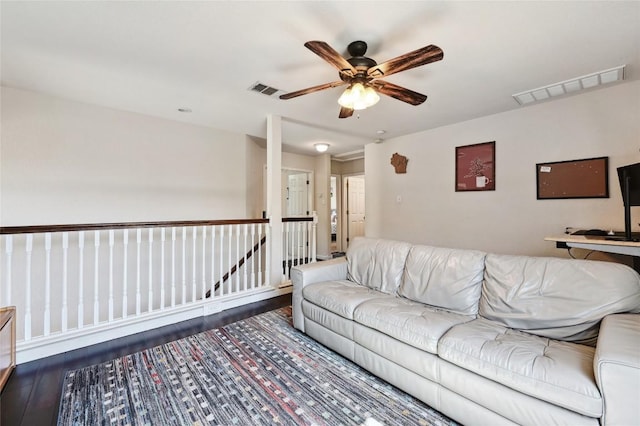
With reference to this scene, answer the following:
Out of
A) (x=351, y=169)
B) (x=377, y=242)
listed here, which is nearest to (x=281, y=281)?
(x=377, y=242)

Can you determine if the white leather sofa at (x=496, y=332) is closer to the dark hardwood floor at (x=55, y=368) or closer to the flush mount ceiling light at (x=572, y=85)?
the dark hardwood floor at (x=55, y=368)

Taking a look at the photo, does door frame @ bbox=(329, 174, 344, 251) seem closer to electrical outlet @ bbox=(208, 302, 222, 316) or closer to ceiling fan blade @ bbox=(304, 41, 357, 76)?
electrical outlet @ bbox=(208, 302, 222, 316)

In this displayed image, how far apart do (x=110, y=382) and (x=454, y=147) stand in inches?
187

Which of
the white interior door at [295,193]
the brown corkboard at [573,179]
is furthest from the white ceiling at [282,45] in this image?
the white interior door at [295,193]

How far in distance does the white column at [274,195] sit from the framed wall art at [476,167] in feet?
8.89

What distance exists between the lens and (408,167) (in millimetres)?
4859

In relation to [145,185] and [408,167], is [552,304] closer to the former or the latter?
[408,167]

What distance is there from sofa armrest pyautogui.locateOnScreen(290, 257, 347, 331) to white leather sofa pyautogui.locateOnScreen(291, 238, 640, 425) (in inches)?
3.5

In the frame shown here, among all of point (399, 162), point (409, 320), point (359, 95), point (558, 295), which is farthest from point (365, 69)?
point (399, 162)

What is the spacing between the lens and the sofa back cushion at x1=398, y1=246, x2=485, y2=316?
6.76ft

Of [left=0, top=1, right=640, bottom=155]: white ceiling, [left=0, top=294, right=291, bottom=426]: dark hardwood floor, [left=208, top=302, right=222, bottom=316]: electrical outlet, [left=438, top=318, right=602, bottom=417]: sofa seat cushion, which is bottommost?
[left=0, top=294, right=291, bottom=426]: dark hardwood floor

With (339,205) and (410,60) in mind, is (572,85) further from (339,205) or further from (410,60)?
(339,205)

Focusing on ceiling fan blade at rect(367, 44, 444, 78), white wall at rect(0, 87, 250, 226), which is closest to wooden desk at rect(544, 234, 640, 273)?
ceiling fan blade at rect(367, 44, 444, 78)

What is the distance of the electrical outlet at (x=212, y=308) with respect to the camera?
3172 mm
